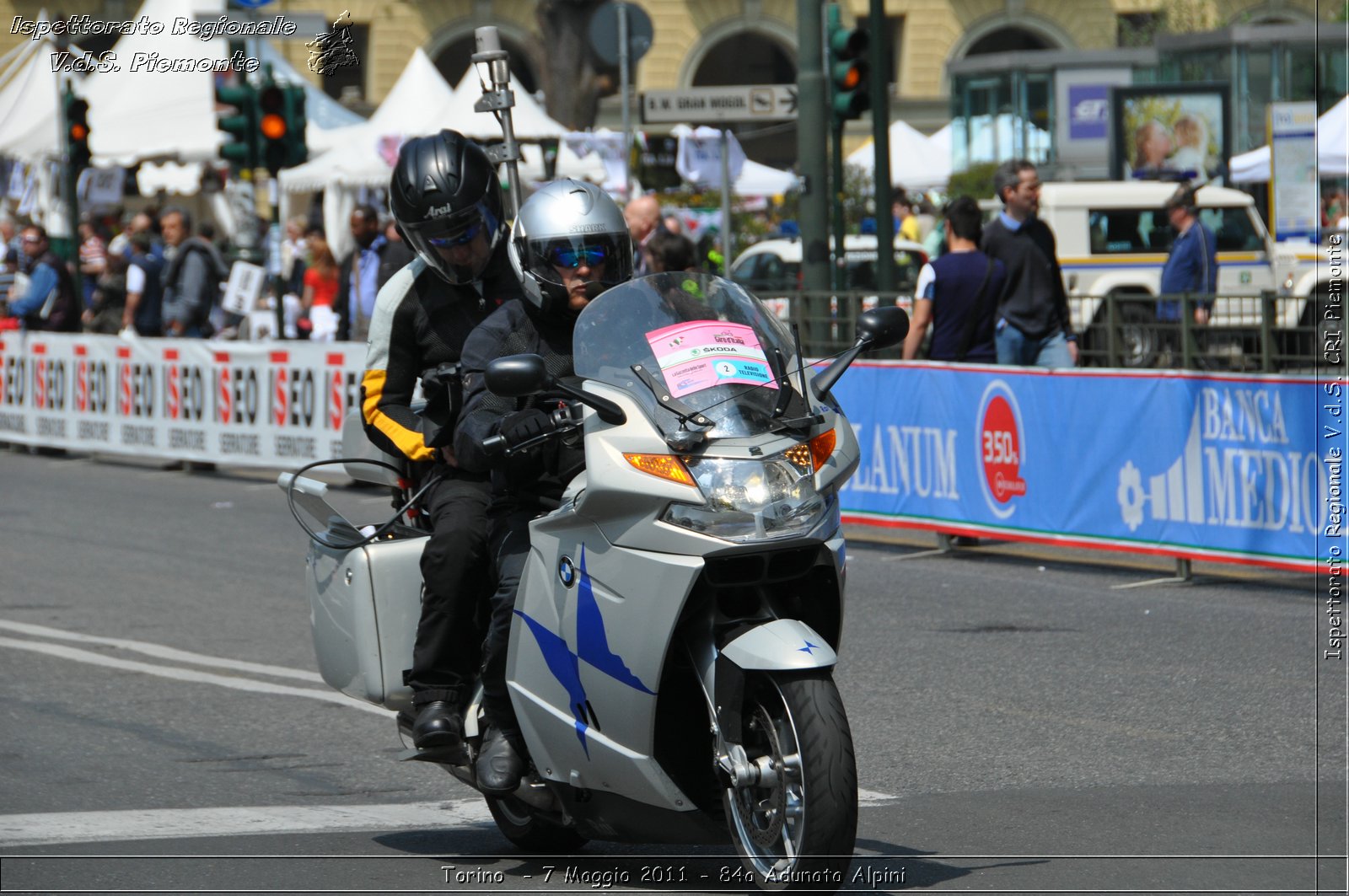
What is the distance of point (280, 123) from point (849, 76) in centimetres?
645

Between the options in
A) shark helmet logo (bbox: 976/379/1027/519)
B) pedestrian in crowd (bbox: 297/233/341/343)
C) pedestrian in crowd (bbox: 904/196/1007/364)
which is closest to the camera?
shark helmet logo (bbox: 976/379/1027/519)

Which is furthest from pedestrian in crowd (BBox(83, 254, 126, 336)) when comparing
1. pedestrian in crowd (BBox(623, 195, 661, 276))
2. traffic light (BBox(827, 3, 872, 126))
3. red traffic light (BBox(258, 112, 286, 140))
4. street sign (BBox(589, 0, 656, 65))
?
pedestrian in crowd (BBox(623, 195, 661, 276))

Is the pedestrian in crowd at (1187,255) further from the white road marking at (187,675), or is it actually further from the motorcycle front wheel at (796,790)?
the motorcycle front wheel at (796,790)

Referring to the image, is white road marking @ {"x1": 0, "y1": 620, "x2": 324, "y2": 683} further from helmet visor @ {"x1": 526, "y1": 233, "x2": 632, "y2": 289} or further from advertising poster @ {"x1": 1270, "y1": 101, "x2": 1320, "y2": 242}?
advertising poster @ {"x1": 1270, "y1": 101, "x2": 1320, "y2": 242}

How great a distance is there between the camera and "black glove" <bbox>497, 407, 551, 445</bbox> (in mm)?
4988

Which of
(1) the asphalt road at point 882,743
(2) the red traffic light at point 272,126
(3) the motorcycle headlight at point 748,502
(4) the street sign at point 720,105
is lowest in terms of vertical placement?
(1) the asphalt road at point 882,743

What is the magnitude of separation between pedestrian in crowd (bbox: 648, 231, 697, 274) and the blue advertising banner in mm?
1480

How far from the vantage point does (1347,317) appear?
12383 mm

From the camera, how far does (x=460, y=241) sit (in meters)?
5.86

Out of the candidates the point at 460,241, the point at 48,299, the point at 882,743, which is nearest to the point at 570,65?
the point at 48,299

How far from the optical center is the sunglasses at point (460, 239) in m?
5.84

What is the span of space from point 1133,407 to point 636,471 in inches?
274

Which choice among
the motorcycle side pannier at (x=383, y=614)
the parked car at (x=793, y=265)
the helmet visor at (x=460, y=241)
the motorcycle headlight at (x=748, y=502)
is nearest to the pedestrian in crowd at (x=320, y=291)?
the parked car at (x=793, y=265)

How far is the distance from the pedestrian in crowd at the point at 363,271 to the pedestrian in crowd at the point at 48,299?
14.2ft
